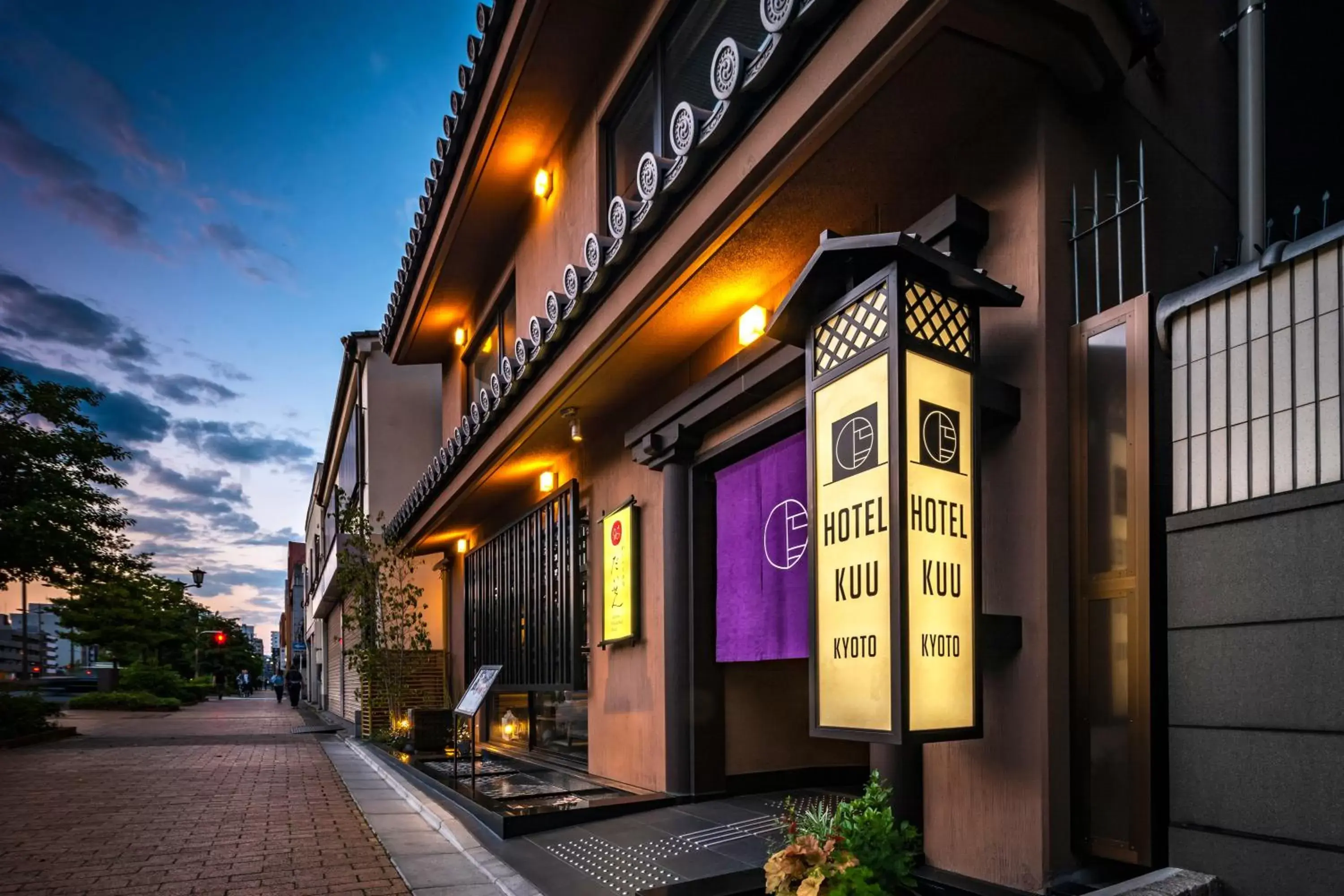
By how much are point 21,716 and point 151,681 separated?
25.6m

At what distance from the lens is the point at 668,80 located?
9578 millimetres

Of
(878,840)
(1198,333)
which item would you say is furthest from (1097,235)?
(878,840)

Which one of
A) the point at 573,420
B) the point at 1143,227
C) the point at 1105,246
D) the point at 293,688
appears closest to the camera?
the point at 1143,227

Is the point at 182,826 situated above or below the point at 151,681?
above

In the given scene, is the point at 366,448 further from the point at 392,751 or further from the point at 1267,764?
the point at 1267,764

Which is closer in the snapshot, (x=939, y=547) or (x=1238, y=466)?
(x=1238, y=466)

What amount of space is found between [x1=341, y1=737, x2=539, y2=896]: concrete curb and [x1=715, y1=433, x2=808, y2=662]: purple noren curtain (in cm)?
259

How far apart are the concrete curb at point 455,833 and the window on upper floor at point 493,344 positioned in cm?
585

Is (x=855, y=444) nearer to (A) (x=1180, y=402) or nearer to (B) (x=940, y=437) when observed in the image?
(B) (x=940, y=437)

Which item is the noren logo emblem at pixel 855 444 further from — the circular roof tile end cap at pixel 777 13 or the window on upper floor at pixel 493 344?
the window on upper floor at pixel 493 344

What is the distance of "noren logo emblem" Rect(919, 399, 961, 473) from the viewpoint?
471cm

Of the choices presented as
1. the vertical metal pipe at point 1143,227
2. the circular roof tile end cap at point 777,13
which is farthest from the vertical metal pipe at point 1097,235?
the circular roof tile end cap at point 777,13

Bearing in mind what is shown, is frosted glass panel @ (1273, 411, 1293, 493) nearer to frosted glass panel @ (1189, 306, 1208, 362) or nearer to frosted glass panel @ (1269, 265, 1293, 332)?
frosted glass panel @ (1269, 265, 1293, 332)

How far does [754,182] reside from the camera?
5.83 m
